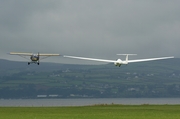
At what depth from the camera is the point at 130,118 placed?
4547cm

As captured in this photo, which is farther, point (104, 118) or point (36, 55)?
point (36, 55)

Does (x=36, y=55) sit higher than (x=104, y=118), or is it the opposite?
(x=36, y=55)

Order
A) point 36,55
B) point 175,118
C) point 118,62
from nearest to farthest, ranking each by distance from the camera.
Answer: point 175,118 < point 118,62 < point 36,55

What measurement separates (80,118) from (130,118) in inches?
189

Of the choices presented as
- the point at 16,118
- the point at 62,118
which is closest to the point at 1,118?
the point at 16,118

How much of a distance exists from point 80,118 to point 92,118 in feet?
3.82

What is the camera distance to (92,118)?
45.2 meters

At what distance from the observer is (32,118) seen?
149ft

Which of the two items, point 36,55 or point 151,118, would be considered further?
point 36,55

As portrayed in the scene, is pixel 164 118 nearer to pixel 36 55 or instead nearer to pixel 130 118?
pixel 130 118

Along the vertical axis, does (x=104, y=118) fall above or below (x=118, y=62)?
below

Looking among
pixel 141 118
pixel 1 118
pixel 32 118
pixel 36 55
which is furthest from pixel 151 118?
pixel 36 55

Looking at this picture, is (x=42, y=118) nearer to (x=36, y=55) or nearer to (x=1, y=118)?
(x=1, y=118)

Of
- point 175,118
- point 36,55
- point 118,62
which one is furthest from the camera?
point 36,55
